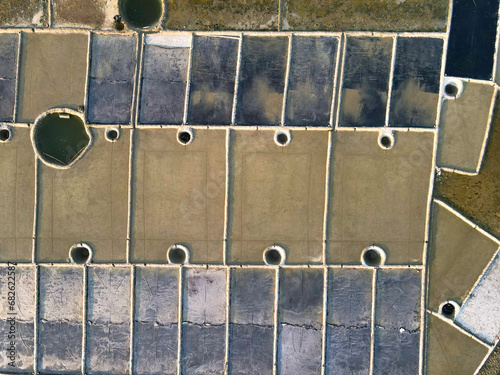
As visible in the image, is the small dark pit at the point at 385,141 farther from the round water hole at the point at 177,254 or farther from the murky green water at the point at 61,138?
the murky green water at the point at 61,138

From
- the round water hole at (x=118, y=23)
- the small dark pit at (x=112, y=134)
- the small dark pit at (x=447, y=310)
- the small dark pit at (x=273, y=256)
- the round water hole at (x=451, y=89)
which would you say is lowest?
the small dark pit at (x=447, y=310)

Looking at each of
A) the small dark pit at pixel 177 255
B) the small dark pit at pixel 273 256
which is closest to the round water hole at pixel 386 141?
the small dark pit at pixel 273 256

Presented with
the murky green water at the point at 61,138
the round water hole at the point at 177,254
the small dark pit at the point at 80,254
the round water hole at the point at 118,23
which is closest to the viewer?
the round water hole at the point at 177,254

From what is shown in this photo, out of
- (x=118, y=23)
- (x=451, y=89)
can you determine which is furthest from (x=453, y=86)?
(x=118, y=23)

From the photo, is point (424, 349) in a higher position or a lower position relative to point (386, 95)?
lower

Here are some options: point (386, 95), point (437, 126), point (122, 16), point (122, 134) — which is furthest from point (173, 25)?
point (437, 126)

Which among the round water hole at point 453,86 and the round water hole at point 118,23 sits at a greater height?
the round water hole at point 118,23

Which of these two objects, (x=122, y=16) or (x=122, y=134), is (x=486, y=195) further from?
(x=122, y=16)
